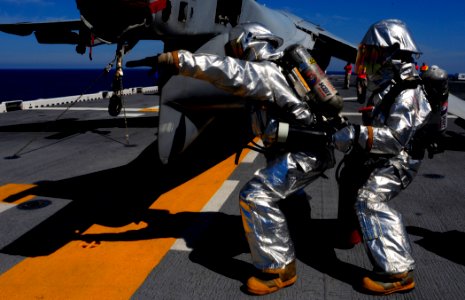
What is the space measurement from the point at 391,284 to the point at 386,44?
199 cm

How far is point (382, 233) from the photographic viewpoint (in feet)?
10.1

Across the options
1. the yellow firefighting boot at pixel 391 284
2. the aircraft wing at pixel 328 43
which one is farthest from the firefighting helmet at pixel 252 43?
the aircraft wing at pixel 328 43

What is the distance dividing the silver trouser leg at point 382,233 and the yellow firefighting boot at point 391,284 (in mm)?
58

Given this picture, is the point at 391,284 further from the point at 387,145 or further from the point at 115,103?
the point at 115,103

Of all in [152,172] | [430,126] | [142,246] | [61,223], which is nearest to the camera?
[430,126]

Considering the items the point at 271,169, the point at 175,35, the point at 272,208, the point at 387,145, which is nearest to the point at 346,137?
the point at 387,145

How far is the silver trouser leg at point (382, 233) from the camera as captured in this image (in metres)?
3.04

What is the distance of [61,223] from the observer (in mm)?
4520

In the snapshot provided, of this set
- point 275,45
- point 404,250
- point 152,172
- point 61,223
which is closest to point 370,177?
point 404,250

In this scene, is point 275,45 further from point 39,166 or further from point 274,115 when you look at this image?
point 39,166

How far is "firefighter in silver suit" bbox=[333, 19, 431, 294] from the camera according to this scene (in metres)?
3.00

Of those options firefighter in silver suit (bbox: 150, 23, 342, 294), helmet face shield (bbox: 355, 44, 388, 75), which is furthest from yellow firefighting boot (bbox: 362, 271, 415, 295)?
helmet face shield (bbox: 355, 44, 388, 75)

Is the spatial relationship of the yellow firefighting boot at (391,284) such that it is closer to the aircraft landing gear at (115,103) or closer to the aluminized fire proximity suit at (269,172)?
the aluminized fire proximity suit at (269,172)

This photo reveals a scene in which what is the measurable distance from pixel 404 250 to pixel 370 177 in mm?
647
